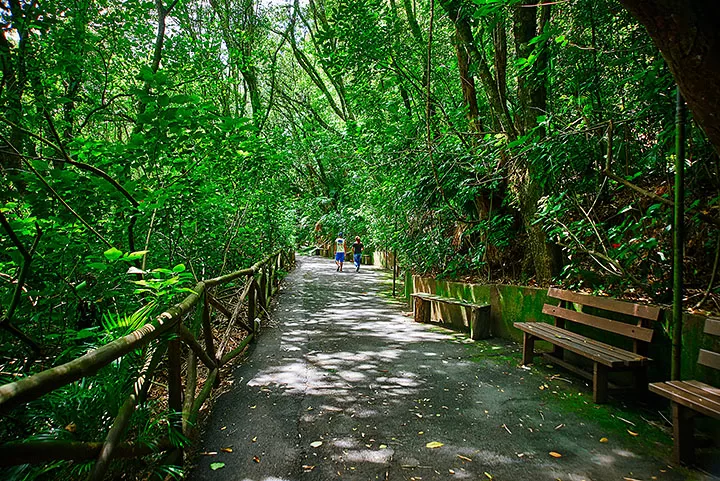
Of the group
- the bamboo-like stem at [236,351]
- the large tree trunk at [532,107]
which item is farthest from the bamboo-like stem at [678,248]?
the bamboo-like stem at [236,351]

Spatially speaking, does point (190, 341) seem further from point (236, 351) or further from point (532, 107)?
point (532, 107)

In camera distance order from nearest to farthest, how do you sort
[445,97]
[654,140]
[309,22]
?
[654,140]
[445,97]
[309,22]

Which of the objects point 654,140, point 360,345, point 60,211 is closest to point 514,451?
point 360,345

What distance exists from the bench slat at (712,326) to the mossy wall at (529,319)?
0.28 m

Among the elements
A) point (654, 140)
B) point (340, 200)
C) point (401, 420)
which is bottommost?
point (401, 420)

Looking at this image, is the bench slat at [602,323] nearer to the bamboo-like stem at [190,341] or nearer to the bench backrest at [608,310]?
the bench backrest at [608,310]

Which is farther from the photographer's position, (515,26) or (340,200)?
(340,200)

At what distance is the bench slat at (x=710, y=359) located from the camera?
2.93 m

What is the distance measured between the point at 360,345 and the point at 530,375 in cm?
243

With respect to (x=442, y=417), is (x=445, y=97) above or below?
above

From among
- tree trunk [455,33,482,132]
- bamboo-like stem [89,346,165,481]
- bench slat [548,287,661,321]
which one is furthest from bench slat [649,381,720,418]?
tree trunk [455,33,482,132]

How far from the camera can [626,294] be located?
4.51 m

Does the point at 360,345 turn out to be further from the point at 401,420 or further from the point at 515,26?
the point at 515,26

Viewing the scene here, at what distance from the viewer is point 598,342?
415cm
